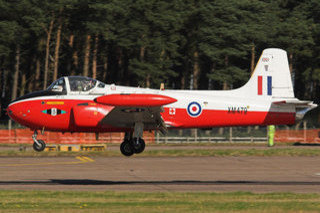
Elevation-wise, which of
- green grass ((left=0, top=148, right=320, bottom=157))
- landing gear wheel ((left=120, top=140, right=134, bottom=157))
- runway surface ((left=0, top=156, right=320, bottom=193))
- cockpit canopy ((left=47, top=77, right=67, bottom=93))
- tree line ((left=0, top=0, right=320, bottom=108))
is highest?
tree line ((left=0, top=0, right=320, bottom=108))

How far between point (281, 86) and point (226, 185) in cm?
692

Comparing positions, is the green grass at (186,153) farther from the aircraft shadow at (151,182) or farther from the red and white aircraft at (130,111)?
the red and white aircraft at (130,111)

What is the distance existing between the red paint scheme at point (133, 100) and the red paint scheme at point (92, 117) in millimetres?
2078

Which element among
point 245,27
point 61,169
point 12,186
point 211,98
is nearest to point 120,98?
point 211,98

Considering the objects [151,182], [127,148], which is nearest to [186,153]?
[151,182]

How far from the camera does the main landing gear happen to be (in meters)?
21.8

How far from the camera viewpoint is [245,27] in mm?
62938

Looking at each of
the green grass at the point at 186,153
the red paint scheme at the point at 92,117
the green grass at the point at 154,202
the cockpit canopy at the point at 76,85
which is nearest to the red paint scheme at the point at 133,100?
the red paint scheme at the point at 92,117

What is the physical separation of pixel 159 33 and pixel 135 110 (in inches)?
1694

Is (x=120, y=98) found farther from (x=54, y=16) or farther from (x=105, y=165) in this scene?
(x=54, y=16)

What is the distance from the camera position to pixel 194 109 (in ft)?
75.1

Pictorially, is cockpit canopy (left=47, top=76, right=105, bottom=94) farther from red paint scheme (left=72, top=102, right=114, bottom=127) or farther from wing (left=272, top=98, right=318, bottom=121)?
wing (left=272, top=98, right=318, bottom=121)

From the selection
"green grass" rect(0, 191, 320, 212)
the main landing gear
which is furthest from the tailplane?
the main landing gear

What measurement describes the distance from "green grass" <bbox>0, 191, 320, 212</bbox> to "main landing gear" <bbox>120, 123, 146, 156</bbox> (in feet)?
6.60
